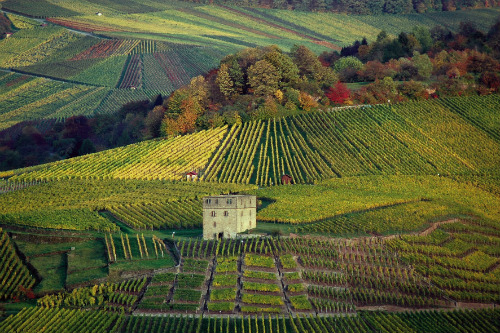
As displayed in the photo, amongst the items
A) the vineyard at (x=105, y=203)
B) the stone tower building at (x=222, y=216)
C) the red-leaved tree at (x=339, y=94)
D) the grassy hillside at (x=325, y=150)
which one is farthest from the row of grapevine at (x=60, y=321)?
the red-leaved tree at (x=339, y=94)

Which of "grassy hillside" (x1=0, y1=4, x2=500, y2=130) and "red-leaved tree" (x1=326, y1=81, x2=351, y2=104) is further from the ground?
"red-leaved tree" (x1=326, y1=81, x2=351, y2=104)

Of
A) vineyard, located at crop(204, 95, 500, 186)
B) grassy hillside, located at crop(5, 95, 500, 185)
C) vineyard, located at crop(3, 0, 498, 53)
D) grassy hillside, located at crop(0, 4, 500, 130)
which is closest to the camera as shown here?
grassy hillside, located at crop(5, 95, 500, 185)

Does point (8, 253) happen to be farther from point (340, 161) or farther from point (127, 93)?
point (127, 93)

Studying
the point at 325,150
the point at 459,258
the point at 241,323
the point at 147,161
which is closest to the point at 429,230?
the point at 459,258

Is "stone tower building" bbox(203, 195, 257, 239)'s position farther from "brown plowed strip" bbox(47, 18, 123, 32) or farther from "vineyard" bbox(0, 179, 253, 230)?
"brown plowed strip" bbox(47, 18, 123, 32)

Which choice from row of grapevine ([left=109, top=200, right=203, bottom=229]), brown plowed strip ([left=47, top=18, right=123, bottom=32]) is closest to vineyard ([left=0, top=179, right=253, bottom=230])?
row of grapevine ([left=109, top=200, right=203, bottom=229])

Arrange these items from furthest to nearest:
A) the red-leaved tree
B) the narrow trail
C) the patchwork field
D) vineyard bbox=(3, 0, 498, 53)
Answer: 1. vineyard bbox=(3, 0, 498, 53)
2. the red-leaved tree
3. the narrow trail
4. the patchwork field

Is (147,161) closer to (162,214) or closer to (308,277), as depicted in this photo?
A: (162,214)

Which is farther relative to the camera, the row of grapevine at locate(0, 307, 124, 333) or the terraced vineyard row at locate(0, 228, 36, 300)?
the terraced vineyard row at locate(0, 228, 36, 300)

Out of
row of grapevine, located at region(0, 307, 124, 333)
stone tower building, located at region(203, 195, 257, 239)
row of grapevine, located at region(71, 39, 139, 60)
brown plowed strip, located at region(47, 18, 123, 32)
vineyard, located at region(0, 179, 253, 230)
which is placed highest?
stone tower building, located at region(203, 195, 257, 239)
